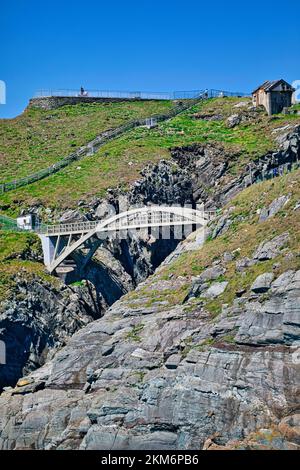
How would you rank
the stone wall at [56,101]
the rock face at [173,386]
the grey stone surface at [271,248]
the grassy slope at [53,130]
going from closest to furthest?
the rock face at [173,386] < the grey stone surface at [271,248] < the grassy slope at [53,130] < the stone wall at [56,101]

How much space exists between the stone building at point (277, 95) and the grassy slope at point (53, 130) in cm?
1663

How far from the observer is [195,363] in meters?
68.1

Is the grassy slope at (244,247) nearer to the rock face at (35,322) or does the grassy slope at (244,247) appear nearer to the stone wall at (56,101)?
→ the rock face at (35,322)

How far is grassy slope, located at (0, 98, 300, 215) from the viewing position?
111500mm

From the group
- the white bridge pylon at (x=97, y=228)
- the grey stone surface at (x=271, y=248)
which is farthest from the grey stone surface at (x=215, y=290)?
the white bridge pylon at (x=97, y=228)

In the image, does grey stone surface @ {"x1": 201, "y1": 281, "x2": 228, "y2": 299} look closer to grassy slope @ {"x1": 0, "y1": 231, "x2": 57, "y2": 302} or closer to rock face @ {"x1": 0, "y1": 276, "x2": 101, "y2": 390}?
rock face @ {"x1": 0, "y1": 276, "x2": 101, "y2": 390}

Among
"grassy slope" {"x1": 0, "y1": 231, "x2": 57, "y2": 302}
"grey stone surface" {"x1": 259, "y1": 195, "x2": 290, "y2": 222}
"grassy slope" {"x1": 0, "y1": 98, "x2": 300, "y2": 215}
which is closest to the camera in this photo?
"grey stone surface" {"x1": 259, "y1": 195, "x2": 290, "y2": 222}

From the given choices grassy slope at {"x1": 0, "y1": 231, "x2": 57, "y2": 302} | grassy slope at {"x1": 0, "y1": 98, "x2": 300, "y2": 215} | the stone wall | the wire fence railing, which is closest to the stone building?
grassy slope at {"x1": 0, "y1": 98, "x2": 300, "y2": 215}

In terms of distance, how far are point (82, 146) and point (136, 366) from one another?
6101 cm

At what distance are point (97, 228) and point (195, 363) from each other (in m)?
33.6

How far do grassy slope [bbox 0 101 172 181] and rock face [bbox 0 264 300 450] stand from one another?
48063 millimetres

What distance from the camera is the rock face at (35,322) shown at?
87188 mm

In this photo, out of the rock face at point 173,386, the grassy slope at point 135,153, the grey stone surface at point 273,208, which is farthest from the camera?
the grassy slope at point 135,153

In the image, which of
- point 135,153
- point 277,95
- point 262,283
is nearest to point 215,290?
point 262,283
